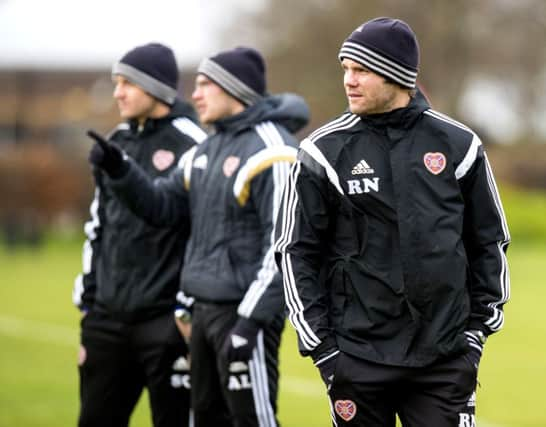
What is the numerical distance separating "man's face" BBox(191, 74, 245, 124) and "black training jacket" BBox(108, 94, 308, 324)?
51mm

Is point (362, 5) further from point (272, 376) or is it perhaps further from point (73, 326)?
point (272, 376)

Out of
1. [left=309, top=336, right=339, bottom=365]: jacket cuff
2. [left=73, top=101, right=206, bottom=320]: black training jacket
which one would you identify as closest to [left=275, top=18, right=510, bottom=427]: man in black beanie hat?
[left=309, top=336, right=339, bottom=365]: jacket cuff

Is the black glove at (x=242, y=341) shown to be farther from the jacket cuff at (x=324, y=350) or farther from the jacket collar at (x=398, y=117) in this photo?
the jacket collar at (x=398, y=117)

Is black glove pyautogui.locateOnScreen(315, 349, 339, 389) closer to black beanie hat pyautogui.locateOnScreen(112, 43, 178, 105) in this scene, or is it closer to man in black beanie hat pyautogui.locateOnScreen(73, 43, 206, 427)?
man in black beanie hat pyautogui.locateOnScreen(73, 43, 206, 427)

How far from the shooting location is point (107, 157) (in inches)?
257

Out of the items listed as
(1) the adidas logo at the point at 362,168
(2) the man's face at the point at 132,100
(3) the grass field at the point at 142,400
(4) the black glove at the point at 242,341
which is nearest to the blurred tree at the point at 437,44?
(3) the grass field at the point at 142,400

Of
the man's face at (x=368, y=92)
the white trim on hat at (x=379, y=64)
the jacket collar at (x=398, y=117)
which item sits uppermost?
the white trim on hat at (x=379, y=64)

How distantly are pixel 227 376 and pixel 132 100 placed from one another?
172 cm

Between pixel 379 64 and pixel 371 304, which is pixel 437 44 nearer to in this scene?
pixel 379 64

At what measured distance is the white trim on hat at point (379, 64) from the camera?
5109 mm

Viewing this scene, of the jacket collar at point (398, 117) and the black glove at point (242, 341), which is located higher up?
the jacket collar at point (398, 117)

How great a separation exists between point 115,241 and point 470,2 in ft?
132

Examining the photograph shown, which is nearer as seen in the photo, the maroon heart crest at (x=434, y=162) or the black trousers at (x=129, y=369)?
the maroon heart crest at (x=434, y=162)

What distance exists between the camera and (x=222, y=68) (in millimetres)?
6723
